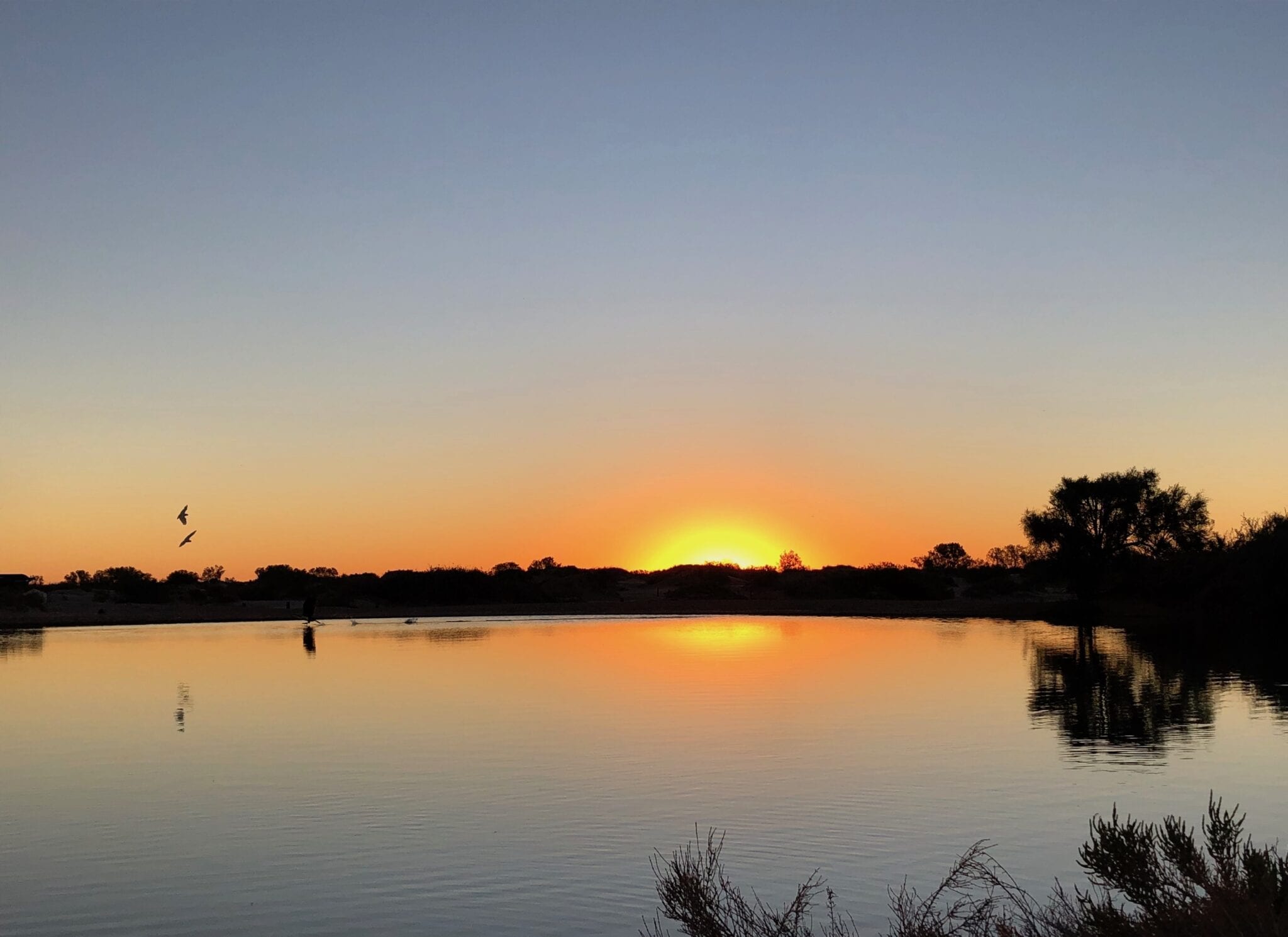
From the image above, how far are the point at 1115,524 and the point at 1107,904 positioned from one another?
6456 centimetres

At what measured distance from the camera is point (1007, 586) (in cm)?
9438

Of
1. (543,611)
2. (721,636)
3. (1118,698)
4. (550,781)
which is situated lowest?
(550,781)

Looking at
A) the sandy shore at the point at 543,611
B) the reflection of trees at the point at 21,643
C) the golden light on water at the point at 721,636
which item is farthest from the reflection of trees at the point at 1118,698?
the sandy shore at the point at 543,611

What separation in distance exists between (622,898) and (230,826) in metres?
4.97

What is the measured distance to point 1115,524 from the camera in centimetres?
6731

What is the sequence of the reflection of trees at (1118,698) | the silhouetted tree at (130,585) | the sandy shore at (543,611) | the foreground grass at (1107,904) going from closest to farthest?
the foreground grass at (1107,904) < the reflection of trees at (1118,698) < the sandy shore at (543,611) < the silhouetted tree at (130,585)

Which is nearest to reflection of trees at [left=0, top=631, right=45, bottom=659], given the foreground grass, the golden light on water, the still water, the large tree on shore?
the still water

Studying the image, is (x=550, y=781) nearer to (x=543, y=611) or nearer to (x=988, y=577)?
(x=543, y=611)

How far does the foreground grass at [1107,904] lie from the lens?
240 inches

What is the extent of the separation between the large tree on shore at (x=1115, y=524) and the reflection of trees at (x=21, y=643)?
4954 centimetres

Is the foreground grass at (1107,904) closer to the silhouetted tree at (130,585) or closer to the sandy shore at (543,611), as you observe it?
the sandy shore at (543,611)

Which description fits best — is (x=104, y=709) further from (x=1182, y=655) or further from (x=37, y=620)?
(x=37, y=620)

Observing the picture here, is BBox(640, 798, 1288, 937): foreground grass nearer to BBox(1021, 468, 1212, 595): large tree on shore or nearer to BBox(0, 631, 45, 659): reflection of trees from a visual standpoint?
BBox(0, 631, 45, 659): reflection of trees

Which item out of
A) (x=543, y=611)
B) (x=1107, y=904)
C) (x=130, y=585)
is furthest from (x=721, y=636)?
(x=130, y=585)
